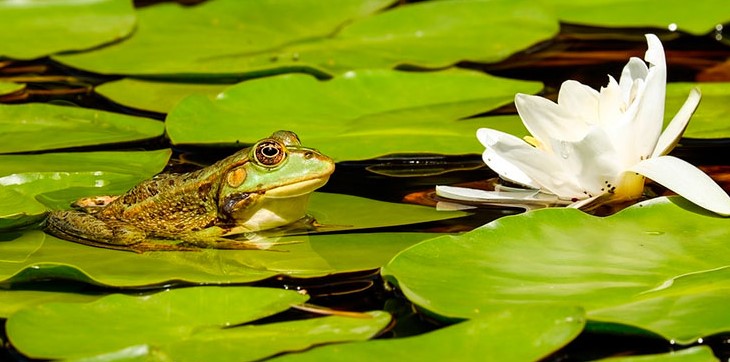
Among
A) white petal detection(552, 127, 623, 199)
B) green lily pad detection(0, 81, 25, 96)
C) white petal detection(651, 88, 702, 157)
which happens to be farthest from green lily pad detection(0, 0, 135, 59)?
white petal detection(651, 88, 702, 157)

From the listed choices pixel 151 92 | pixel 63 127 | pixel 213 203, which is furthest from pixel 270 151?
pixel 151 92

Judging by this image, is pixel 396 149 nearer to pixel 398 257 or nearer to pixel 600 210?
pixel 600 210

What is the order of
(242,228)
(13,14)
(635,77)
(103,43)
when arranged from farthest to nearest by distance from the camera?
1. (13,14)
2. (103,43)
3. (242,228)
4. (635,77)

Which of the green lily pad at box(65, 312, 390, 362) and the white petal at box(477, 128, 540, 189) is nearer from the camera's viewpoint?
the green lily pad at box(65, 312, 390, 362)

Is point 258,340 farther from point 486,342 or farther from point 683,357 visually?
point 683,357

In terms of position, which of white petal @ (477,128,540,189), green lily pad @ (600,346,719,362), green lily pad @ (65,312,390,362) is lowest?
green lily pad @ (600,346,719,362)

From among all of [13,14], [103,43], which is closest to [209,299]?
[103,43]

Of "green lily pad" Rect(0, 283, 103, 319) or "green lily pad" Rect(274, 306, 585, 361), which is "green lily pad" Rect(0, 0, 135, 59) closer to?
"green lily pad" Rect(0, 283, 103, 319)

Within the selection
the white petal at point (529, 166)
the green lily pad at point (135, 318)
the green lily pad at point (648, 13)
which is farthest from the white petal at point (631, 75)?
the green lily pad at point (648, 13)
